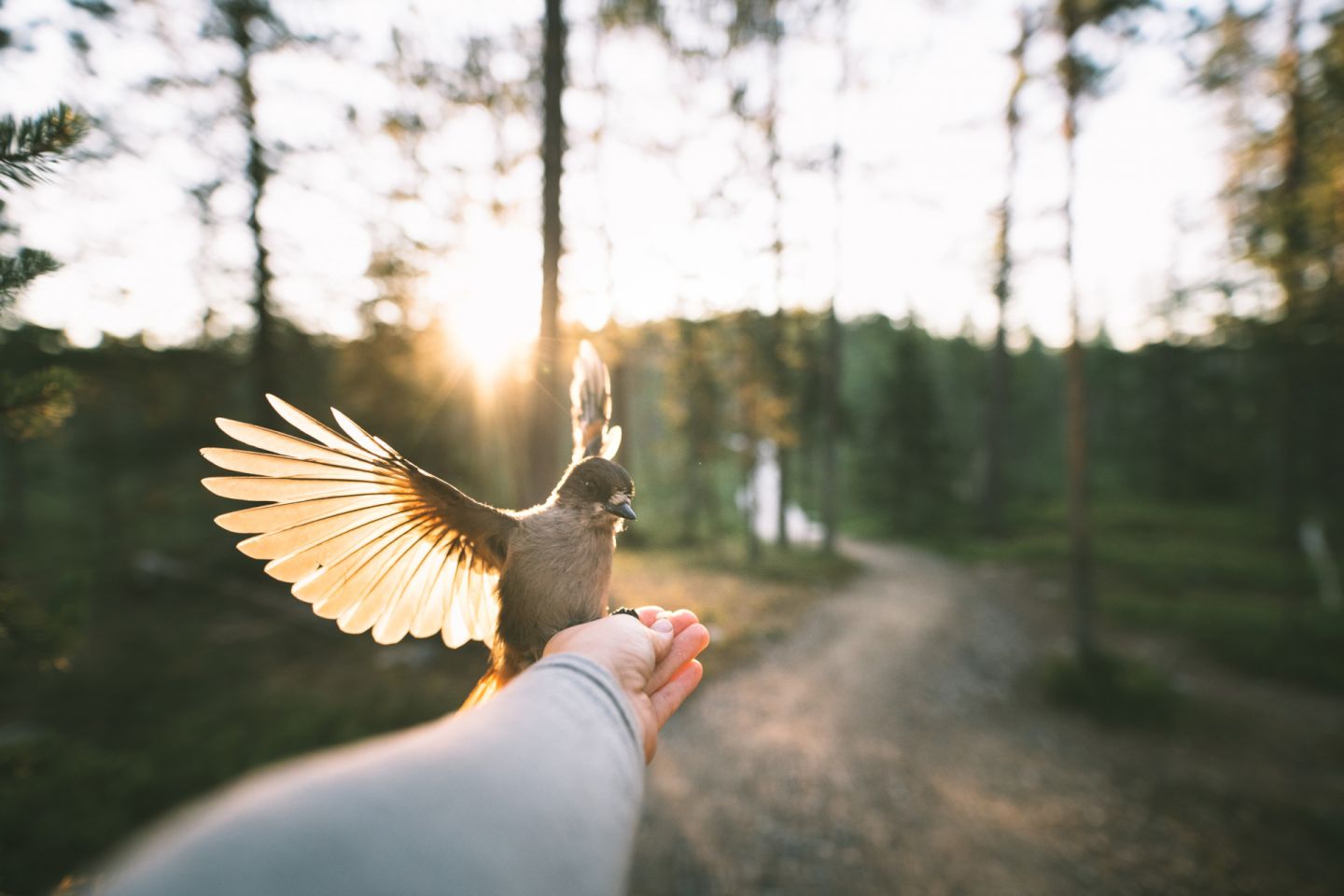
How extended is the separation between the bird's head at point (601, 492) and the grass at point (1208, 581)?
13690 millimetres

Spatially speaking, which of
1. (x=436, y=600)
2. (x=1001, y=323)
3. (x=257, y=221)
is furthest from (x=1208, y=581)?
(x=257, y=221)

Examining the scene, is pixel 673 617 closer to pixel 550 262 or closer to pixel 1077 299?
pixel 550 262

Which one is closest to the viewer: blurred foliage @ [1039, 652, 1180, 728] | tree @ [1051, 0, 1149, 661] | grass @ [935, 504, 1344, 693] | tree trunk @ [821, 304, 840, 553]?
tree @ [1051, 0, 1149, 661]

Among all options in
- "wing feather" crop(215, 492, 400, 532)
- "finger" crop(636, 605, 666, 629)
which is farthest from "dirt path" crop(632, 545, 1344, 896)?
"wing feather" crop(215, 492, 400, 532)

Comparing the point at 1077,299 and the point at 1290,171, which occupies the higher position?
the point at 1290,171

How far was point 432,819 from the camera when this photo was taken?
760mm

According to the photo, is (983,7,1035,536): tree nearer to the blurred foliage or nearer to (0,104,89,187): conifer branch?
the blurred foliage

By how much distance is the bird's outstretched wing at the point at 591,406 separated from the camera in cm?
271

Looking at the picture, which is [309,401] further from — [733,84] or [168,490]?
[733,84]

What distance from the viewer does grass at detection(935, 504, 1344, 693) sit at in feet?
33.6

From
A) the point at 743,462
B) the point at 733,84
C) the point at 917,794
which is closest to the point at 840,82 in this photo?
the point at 733,84

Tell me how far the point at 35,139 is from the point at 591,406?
1896 millimetres

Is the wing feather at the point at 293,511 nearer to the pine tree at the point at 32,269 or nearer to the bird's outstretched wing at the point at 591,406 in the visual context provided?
the pine tree at the point at 32,269

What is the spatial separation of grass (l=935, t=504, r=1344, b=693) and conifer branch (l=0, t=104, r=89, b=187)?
15.6 meters
